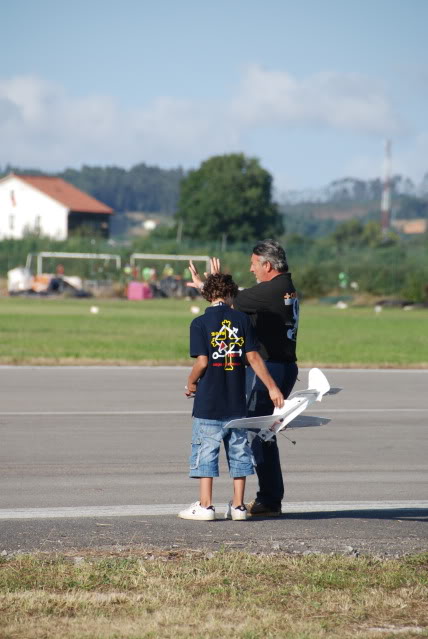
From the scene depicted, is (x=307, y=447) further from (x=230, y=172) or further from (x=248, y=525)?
(x=230, y=172)

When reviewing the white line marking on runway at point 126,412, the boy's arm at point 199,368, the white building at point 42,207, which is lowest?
the white line marking on runway at point 126,412

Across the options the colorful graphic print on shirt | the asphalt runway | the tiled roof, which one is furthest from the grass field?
the tiled roof

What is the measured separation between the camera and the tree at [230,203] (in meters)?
134

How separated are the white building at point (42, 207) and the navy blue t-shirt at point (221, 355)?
412ft

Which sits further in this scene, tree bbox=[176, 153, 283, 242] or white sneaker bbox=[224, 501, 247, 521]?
tree bbox=[176, 153, 283, 242]

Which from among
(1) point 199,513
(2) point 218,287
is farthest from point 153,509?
(2) point 218,287

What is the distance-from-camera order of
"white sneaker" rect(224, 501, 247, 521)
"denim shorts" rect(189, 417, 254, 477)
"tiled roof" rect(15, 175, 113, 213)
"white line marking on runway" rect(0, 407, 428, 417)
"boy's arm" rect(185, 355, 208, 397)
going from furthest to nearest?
"tiled roof" rect(15, 175, 113, 213) → "white line marking on runway" rect(0, 407, 428, 417) → "white sneaker" rect(224, 501, 247, 521) → "denim shorts" rect(189, 417, 254, 477) → "boy's arm" rect(185, 355, 208, 397)

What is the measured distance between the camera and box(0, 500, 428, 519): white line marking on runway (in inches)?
302

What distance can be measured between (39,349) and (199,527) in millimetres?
16912

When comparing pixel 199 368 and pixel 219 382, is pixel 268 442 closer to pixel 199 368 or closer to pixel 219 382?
pixel 219 382

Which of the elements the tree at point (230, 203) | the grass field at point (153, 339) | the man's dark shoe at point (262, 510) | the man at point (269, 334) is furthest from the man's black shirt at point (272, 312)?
the tree at point (230, 203)

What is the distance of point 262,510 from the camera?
778cm

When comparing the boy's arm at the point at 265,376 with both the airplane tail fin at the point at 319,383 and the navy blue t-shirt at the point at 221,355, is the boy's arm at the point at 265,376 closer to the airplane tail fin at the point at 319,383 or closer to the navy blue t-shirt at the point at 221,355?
the navy blue t-shirt at the point at 221,355

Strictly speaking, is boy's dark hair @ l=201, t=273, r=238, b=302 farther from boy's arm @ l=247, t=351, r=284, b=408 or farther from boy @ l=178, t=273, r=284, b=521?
boy's arm @ l=247, t=351, r=284, b=408
